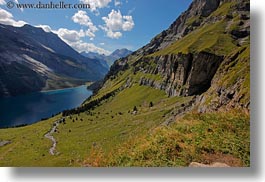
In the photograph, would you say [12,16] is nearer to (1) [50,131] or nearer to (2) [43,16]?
(2) [43,16]

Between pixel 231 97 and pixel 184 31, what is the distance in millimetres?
74188

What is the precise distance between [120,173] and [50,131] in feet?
161

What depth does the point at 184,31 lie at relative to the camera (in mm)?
88438

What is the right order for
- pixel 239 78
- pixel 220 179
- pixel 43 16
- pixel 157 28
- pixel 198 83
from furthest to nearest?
1. pixel 198 83
2. pixel 239 78
3. pixel 157 28
4. pixel 43 16
5. pixel 220 179

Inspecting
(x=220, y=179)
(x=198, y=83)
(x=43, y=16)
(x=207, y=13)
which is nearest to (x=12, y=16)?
(x=43, y=16)

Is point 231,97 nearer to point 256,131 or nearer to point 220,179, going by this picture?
point 256,131

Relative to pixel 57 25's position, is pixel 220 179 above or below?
below

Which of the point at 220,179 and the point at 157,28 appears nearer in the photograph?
the point at 220,179

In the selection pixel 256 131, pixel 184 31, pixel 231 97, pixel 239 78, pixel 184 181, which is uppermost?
pixel 184 31

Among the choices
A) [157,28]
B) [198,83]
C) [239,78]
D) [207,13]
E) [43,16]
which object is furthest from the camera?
[207,13]

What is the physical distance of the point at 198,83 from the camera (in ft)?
143

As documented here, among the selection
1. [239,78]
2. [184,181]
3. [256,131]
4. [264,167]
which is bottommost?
[184,181]

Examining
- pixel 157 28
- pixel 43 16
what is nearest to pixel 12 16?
pixel 43 16

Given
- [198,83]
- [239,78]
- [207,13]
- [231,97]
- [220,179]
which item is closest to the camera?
[220,179]
